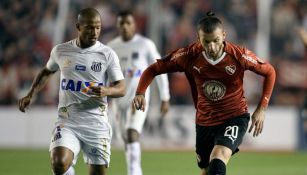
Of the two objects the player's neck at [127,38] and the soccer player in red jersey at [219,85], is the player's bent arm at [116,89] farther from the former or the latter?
the player's neck at [127,38]

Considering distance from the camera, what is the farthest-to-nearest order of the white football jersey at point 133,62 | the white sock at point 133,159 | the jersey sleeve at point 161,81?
1. the white football jersey at point 133,62
2. the jersey sleeve at point 161,81
3. the white sock at point 133,159

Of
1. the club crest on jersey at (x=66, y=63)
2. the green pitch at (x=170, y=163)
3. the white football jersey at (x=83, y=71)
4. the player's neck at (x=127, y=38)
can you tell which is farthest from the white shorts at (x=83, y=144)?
the green pitch at (x=170, y=163)

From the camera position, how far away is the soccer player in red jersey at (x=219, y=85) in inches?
309

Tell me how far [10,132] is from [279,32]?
6638 mm

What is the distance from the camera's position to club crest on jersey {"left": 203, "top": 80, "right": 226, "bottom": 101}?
312 inches

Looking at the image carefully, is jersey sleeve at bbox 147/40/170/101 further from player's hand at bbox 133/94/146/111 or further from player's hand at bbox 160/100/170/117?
player's hand at bbox 133/94/146/111

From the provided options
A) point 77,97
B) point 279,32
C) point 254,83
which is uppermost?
point 279,32

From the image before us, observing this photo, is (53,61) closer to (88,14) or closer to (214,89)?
(88,14)

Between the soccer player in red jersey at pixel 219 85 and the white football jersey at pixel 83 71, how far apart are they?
0.38m

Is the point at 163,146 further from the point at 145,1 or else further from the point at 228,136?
the point at 228,136

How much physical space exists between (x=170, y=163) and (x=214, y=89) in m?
6.79

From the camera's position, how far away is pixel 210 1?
18.5 metres

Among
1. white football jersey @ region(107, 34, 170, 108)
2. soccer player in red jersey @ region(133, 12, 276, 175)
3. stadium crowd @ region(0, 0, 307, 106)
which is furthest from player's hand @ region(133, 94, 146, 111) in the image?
stadium crowd @ region(0, 0, 307, 106)

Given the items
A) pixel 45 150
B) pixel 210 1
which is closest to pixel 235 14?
pixel 210 1
